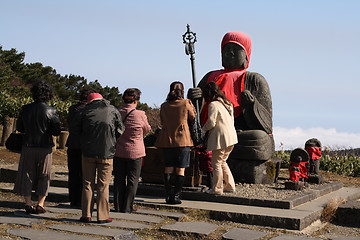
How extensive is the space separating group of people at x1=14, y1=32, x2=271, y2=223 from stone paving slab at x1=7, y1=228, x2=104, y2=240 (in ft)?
1.98

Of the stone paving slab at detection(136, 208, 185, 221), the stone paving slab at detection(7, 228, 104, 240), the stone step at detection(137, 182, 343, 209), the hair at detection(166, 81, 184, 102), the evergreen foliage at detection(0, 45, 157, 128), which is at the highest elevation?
the evergreen foliage at detection(0, 45, 157, 128)

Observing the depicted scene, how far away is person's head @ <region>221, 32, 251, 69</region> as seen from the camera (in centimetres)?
971

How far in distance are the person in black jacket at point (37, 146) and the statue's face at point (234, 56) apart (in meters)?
4.38

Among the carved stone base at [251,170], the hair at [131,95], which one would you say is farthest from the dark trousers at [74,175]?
the carved stone base at [251,170]

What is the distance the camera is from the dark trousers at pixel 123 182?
6.58 metres

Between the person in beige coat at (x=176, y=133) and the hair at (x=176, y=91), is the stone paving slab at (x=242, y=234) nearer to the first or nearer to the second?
the person in beige coat at (x=176, y=133)

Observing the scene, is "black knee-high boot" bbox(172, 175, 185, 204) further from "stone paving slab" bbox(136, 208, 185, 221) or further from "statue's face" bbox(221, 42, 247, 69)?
"statue's face" bbox(221, 42, 247, 69)

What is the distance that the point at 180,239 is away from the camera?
572 cm

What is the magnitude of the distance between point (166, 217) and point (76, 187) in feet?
4.77

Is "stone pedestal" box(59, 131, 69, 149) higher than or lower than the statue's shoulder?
lower

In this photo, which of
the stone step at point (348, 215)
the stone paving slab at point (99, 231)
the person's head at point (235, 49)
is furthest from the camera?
the person's head at point (235, 49)

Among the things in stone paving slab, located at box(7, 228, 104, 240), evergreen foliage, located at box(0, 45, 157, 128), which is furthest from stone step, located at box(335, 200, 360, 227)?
evergreen foliage, located at box(0, 45, 157, 128)

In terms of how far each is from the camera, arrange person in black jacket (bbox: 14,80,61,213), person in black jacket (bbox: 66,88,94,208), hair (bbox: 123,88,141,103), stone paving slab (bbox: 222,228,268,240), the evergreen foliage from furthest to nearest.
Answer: the evergreen foliage < person in black jacket (bbox: 66,88,94,208) < hair (bbox: 123,88,141,103) < person in black jacket (bbox: 14,80,61,213) < stone paving slab (bbox: 222,228,268,240)

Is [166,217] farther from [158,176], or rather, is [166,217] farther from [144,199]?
[158,176]
